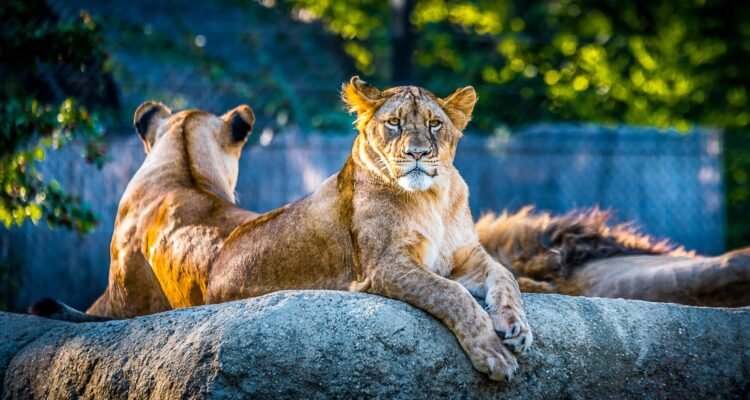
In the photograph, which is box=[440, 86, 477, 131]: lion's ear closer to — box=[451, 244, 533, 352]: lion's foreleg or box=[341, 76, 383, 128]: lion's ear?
box=[341, 76, 383, 128]: lion's ear

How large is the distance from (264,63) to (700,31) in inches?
305

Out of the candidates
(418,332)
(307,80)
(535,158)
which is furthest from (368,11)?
(418,332)

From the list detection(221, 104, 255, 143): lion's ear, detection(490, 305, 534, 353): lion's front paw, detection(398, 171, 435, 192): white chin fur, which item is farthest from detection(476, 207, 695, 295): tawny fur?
detection(490, 305, 534, 353): lion's front paw

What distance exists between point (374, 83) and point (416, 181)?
952 cm

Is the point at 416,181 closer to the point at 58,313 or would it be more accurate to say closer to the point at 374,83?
the point at 58,313

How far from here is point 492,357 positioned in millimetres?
3684

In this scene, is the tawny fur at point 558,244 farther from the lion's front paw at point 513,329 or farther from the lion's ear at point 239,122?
the lion's front paw at point 513,329

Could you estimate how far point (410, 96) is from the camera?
4402mm

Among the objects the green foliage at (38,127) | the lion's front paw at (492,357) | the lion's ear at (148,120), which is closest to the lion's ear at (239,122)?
the lion's ear at (148,120)

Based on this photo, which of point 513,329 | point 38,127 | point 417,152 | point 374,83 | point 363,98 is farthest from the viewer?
point 374,83

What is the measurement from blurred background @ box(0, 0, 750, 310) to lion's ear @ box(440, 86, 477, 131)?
3415 mm

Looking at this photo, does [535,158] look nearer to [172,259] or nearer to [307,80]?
[307,80]

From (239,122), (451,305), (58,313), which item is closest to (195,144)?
(239,122)

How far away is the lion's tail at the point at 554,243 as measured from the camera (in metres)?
5.87
